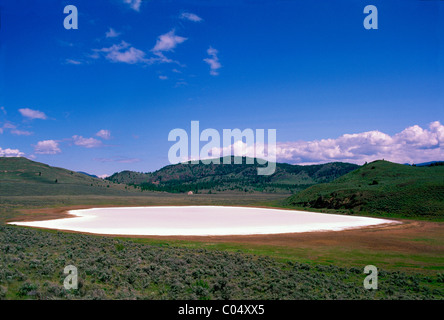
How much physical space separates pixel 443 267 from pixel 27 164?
21487cm

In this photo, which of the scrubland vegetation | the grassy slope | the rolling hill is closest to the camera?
the scrubland vegetation

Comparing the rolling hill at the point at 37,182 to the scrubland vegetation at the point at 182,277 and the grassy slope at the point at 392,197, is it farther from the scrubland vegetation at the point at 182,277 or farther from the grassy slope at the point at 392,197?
the scrubland vegetation at the point at 182,277

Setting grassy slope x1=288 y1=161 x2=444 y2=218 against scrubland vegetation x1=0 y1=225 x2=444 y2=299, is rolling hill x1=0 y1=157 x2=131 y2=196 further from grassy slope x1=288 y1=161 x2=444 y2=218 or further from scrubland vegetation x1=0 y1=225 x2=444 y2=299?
scrubland vegetation x1=0 y1=225 x2=444 y2=299

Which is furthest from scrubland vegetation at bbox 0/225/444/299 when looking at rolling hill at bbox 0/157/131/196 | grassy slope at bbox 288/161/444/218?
rolling hill at bbox 0/157/131/196

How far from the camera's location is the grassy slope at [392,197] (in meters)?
64.1

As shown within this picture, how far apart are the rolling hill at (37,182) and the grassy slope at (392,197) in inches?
3663

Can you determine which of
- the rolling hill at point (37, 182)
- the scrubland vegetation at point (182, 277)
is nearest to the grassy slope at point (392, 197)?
the scrubland vegetation at point (182, 277)

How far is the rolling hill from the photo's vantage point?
119000 millimetres

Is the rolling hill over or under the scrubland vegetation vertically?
over

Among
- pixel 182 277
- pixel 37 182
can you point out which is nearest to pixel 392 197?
pixel 182 277

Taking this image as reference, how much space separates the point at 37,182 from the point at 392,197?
16176cm

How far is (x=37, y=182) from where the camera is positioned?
512ft

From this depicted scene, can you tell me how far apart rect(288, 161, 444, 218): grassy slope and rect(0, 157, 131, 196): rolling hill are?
305ft

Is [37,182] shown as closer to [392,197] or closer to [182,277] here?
[392,197]
